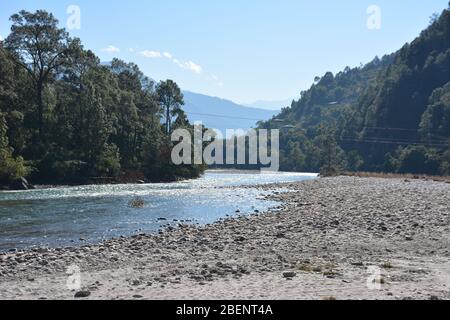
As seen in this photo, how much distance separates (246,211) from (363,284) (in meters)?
22.3

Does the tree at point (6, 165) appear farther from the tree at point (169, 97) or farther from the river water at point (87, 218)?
the tree at point (169, 97)

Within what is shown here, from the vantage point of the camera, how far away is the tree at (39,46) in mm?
73062

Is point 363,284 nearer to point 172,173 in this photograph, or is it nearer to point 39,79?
point 39,79

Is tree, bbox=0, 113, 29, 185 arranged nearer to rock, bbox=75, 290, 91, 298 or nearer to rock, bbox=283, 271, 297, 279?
rock, bbox=75, 290, 91, 298

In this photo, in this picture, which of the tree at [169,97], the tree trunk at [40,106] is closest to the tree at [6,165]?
the tree trunk at [40,106]

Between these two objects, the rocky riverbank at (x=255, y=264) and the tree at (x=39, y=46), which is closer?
the rocky riverbank at (x=255, y=264)

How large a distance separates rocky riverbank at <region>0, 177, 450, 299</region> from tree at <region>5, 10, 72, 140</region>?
199ft

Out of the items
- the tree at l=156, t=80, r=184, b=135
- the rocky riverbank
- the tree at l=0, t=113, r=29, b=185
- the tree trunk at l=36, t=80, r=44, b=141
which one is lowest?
the rocky riverbank

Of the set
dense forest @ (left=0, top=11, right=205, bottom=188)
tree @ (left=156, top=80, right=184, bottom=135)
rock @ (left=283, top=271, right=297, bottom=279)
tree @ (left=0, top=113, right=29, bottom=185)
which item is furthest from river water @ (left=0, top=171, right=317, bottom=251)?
tree @ (left=156, top=80, right=184, bottom=135)

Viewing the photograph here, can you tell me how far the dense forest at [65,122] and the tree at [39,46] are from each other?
0.14 metres

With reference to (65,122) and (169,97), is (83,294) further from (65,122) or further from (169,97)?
(169,97)

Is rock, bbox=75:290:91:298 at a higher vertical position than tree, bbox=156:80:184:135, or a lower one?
lower

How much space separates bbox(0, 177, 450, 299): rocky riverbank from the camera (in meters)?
11.8
